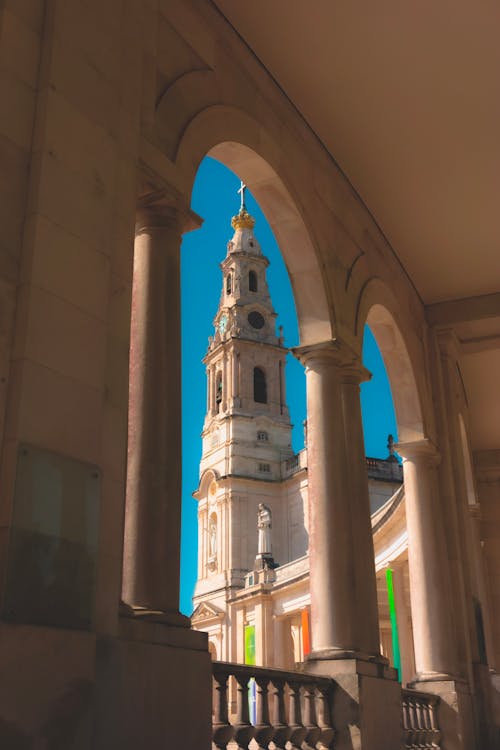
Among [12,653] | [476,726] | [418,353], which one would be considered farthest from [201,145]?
[476,726]

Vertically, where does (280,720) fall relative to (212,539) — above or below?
below

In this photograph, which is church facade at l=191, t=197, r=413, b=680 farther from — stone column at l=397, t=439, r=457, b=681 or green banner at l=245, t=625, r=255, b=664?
stone column at l=397, t=439, r=457, b=681

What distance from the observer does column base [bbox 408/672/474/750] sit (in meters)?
18.7

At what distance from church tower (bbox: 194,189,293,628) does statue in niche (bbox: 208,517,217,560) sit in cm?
11

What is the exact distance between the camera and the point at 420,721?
58.6 feet

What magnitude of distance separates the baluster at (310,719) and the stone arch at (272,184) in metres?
6.51

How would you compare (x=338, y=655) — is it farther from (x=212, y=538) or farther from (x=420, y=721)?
(x=212, y=538)

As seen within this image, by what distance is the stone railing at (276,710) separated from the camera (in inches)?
423

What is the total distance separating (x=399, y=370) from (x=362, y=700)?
32.5 ft

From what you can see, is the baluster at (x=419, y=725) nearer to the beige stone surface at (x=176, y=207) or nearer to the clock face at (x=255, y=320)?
the beige stone surface at (x=176, y=207)

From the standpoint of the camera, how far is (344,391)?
17609 millimetres

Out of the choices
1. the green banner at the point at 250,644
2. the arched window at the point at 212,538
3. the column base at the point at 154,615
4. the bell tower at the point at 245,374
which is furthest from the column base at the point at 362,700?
the bell tower at the point at 245,374

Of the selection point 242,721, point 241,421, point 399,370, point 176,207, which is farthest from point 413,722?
point 241,421

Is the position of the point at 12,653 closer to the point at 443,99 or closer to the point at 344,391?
the point at 344,391
